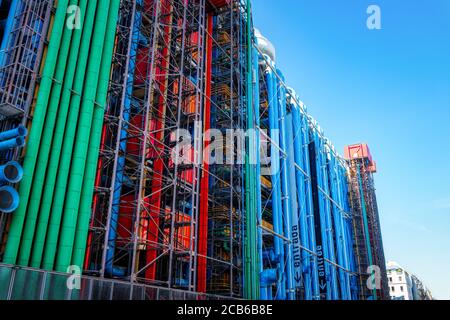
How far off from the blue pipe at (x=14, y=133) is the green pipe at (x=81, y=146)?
2.75m

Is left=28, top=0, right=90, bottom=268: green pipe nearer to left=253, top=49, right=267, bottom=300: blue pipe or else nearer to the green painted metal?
the green painted metal

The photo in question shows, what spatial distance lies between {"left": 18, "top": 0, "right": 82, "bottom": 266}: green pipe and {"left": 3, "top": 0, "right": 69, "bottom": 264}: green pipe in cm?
21

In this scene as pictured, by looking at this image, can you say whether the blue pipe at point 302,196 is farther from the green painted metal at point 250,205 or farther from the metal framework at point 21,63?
the metal framework at point 21,63

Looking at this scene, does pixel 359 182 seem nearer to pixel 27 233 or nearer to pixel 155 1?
pixel 155 1

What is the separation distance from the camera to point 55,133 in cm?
1520

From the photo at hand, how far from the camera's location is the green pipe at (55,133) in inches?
538

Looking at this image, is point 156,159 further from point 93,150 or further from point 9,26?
point 9,26

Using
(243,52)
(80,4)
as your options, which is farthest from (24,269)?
(243,52)

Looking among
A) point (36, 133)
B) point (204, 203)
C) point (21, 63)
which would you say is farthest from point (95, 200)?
point (204, 203)

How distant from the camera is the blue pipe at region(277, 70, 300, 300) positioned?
31.3 metres

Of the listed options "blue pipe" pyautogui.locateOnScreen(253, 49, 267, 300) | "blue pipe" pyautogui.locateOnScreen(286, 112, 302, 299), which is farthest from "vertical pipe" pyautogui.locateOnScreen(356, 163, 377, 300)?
"blue pipe" pyautogui.locateOnScreen(253, 49, 267, 300)

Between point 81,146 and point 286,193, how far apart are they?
22196mm

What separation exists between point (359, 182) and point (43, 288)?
57163 mm

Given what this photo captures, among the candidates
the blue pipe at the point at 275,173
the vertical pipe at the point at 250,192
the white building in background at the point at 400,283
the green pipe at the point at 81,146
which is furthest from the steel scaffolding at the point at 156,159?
the white building in background at the point at 400,283
